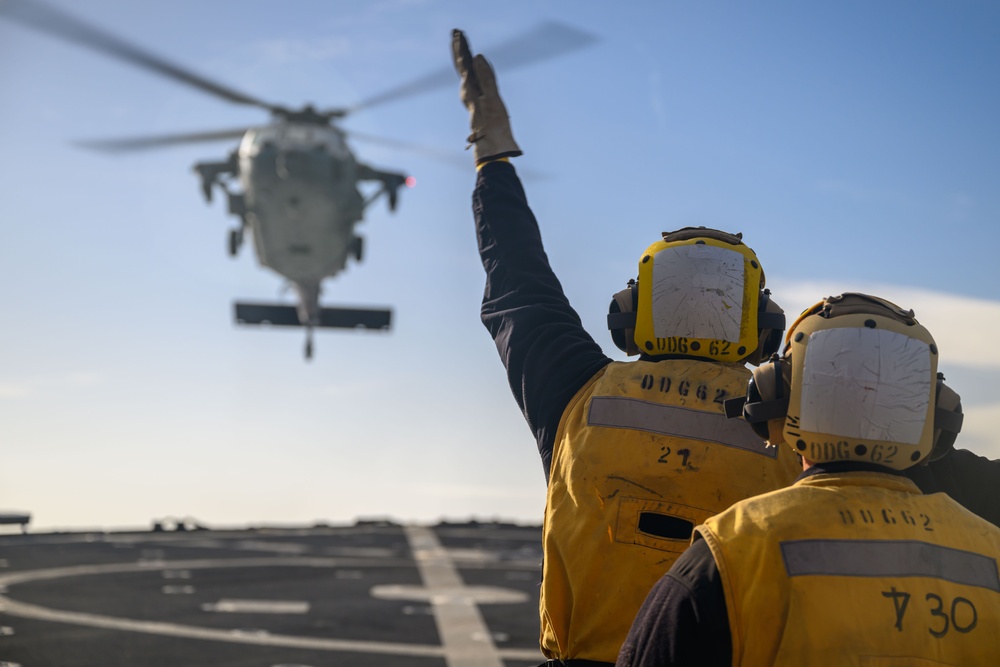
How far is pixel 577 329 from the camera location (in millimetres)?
3654

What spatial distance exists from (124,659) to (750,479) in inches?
341

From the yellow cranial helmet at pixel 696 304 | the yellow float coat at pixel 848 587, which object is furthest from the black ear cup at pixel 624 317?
the yellow float coat at pixel 848 587

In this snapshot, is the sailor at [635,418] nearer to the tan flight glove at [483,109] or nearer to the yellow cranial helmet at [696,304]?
the yellow cranial helmet at [696,304]

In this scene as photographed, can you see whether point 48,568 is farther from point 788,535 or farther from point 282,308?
point 788,535

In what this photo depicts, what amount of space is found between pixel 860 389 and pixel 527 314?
1.46 meters

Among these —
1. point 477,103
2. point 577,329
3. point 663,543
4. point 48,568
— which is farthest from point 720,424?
point 48,568

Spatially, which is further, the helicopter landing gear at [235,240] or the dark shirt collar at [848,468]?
the helicopter landing gear at [235,240]

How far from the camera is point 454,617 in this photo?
13.3 metres

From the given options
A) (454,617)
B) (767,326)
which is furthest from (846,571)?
(454,617)

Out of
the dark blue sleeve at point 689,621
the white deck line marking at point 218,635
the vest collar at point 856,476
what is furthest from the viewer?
the white deck line marking at point 218,635

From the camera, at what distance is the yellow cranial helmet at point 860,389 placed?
2443mm

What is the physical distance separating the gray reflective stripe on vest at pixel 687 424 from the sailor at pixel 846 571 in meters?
0.69

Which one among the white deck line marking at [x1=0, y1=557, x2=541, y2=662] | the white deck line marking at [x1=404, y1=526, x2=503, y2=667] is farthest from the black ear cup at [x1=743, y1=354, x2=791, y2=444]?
the white deck line marking at [x1=0, y1=557, x2=541, y2=662]

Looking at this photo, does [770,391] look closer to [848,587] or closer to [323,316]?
[848,587]
